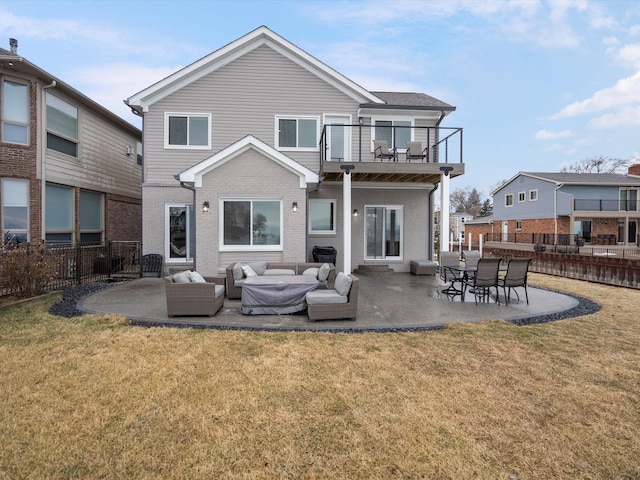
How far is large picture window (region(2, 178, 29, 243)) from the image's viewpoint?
33.5 feet

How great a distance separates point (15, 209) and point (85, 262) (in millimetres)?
2538

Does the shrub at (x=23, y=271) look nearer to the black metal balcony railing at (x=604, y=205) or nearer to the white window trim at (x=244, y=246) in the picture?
the white window trim at (x=244, y=246)

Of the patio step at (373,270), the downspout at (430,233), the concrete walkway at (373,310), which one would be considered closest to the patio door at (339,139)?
the downspout at (430,233)

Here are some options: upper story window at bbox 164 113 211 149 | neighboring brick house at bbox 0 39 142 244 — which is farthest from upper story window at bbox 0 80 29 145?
upper story window at bbox 164 113 211 149

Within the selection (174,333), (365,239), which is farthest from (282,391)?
(365,239)

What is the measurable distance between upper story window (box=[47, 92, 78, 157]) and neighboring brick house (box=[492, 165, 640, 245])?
33.8 metres

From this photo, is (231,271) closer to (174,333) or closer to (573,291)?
(174,333)

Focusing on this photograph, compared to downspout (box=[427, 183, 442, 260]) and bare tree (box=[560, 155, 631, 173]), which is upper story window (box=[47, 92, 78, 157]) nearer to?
downspout (box=[427, 183, 442, 260])

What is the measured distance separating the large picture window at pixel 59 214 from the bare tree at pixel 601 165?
64.2 metres

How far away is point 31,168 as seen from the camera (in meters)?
10.5

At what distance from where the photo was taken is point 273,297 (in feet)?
22.6

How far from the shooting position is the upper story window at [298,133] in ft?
42.0

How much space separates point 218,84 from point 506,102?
31.5m

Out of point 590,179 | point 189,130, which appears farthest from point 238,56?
point 590,179
